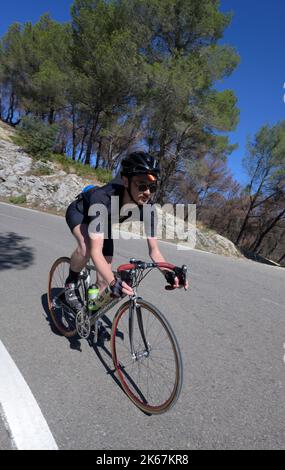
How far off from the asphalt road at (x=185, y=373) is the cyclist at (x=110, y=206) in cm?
61

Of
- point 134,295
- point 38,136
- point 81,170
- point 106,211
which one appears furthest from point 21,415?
point 38,136

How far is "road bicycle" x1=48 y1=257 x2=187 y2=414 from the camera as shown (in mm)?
2066

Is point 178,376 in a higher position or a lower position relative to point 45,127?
lower

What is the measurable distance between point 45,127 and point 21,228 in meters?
11.5

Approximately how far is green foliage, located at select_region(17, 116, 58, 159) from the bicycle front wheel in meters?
17.0

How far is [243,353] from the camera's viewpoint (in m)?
3.03

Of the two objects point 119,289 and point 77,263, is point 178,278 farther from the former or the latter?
point 77,263

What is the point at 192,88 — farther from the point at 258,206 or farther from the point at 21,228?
the point at 258,206

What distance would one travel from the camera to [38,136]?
57.2ft

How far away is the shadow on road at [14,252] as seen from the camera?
16.6ft

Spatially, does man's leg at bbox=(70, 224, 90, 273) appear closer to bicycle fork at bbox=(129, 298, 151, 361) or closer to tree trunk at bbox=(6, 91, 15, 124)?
bicycle fork at bbox=(129, 298, 151, 361)

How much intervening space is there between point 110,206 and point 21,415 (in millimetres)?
1584
